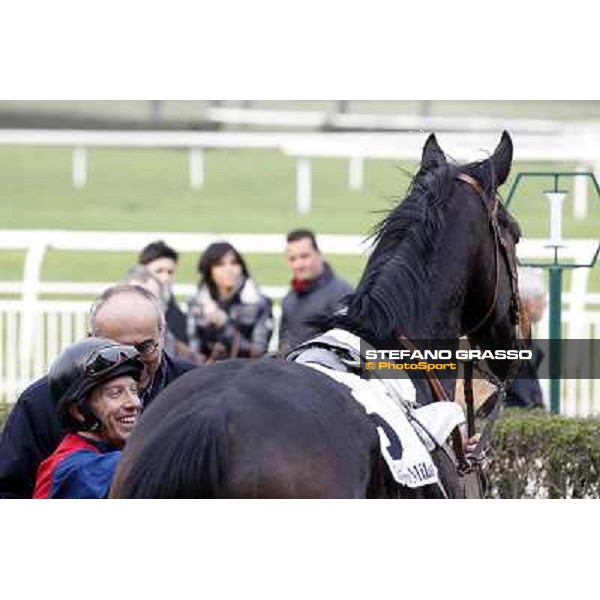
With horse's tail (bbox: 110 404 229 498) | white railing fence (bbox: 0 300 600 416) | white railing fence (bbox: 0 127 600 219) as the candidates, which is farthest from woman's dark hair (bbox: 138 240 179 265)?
white railing fence (bbox: 0 127 600 219)

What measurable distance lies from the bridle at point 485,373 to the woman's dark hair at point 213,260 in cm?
461

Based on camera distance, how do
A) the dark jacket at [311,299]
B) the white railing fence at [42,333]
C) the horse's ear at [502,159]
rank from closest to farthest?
1. the horse's ear at [502,159]
2. the dark jacket at [311,299]
3. the white railing fence at [42,333]

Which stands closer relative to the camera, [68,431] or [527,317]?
[68,431]

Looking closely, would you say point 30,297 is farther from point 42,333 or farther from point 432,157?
point 432,157

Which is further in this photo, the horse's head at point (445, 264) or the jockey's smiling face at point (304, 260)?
the jockey's smiling face at point (304, 260)

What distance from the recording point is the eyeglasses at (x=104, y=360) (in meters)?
4.75

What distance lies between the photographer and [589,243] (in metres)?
10.3

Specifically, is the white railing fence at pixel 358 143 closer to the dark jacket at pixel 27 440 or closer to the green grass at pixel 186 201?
the green grass at pixel 186 201

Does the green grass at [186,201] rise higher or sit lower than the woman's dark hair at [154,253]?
higher

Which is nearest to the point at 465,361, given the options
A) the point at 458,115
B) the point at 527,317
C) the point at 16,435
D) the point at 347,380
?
the point at 527,317

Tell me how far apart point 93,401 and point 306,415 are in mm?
804

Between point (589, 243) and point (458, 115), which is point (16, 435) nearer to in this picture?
point (589, 243)

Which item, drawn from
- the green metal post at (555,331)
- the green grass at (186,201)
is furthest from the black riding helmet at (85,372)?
the green grass at (186,201)

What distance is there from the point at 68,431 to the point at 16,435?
355 millimetres
